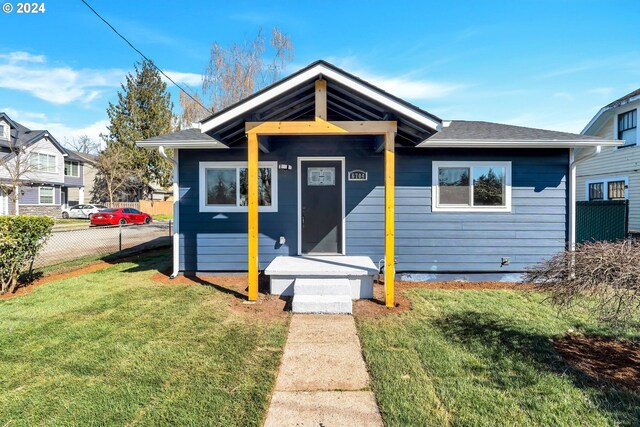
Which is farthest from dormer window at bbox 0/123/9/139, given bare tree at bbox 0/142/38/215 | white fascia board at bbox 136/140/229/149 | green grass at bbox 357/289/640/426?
green grass at bbox 357/289/640/426

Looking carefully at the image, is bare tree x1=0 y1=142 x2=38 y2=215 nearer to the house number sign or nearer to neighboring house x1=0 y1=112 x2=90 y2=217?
neighboring house x1=0 y1=112 x2=90 y2=217

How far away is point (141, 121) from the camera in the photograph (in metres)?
30.8

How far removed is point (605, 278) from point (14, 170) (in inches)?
1239

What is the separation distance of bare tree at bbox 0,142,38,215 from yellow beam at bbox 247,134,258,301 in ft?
78.9

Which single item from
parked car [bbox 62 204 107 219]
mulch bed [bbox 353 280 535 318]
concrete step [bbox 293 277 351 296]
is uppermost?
parked car [bbox 62 204 107 219]

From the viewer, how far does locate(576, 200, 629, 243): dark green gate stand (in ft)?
28.8

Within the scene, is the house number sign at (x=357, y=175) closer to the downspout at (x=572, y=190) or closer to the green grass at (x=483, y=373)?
the green grass at (x=483, y=373)

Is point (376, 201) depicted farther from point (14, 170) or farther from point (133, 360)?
point (14, 170)

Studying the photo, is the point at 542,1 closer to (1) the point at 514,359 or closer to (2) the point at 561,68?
(2) the point at 561,68

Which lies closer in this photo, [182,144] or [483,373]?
[483,373]

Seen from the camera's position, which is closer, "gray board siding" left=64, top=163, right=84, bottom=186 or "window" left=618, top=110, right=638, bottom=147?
"window" left=618, top=110, right=638, bottom=147

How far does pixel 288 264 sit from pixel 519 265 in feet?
15.1

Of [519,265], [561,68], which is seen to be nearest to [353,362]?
[519,265]

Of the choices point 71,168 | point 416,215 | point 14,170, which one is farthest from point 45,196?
point 416,215
